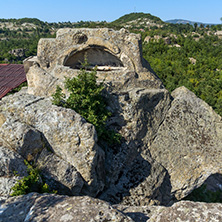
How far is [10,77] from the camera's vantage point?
1747 cm

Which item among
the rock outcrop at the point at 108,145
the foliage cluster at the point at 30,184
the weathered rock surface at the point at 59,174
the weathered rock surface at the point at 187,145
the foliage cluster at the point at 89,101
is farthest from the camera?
the weathered rock surface at the point at 187,145

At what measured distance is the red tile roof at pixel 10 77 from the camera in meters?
15.0

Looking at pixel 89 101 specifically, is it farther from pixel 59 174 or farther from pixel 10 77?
pixel 10 77

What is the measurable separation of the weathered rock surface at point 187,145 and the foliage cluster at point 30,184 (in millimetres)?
4649

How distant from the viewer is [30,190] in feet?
17.3

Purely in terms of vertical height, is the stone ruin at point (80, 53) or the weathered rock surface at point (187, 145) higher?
the stone ruin at point (80, 53)

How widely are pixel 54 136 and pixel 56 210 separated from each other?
7.51ft

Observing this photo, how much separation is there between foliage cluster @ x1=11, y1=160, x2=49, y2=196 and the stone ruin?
393 centimetres

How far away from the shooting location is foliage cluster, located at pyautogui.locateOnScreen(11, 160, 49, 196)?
506 cm

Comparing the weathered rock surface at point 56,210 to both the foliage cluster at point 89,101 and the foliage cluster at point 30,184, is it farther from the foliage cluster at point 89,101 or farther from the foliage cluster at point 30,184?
the foliage cluster at point 89,101

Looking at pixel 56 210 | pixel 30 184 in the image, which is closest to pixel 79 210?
pixel 56 210

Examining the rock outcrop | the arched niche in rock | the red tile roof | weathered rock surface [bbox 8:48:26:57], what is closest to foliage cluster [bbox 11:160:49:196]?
the rock outcrop

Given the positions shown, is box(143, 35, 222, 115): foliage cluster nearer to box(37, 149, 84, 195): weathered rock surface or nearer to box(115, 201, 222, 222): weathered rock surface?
box(37, 149, 84, 195): weathered rock surface

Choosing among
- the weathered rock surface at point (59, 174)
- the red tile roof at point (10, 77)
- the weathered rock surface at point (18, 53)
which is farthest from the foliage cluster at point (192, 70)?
the weathered rock surface at point (18, 53)
